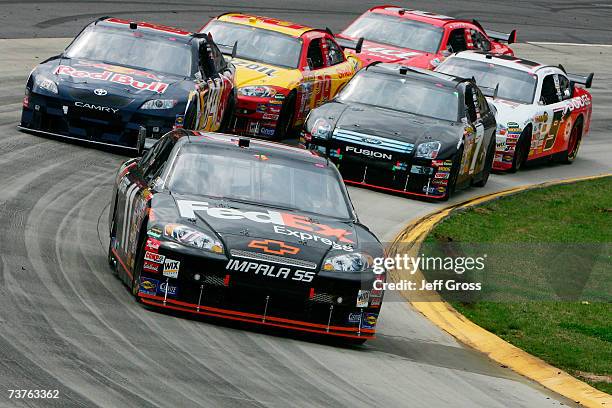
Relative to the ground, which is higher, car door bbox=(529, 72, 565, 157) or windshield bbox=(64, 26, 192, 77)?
windshield bbox=(64, 26, 192, 77)

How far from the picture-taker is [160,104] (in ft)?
54.5

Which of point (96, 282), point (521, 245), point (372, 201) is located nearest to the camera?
point (96, 282)

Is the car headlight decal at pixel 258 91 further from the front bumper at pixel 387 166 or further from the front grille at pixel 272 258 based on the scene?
the front grille at pixel 272 258

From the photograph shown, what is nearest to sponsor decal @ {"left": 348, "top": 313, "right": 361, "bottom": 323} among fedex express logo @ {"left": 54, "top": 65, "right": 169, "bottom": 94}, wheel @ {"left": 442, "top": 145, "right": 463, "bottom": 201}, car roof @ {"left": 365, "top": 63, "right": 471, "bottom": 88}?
fedex express logo @ {"left": 54, "top": 65, "right": 169, "bottom": 94}

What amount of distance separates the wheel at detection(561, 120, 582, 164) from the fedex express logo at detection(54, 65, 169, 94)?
321 inches

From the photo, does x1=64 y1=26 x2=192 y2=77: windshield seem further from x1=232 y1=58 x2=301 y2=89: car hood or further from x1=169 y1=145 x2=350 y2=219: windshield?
x1=169 y1=145 x2=350 y2=219: windshield

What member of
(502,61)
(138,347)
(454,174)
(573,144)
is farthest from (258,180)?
(573,144)

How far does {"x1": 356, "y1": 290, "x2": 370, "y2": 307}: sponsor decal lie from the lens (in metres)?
9.81

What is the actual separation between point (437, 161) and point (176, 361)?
355 inches

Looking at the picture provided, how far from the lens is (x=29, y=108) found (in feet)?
54.9

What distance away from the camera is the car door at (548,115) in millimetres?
21203

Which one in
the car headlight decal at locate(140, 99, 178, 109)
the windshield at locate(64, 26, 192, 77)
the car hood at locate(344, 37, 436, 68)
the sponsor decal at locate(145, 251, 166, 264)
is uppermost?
the sponsor decal at locate(145, 251, 166, 264)

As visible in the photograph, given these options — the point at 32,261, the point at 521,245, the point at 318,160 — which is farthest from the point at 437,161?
the point at 32,261

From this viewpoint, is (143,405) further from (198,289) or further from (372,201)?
(372,201)
